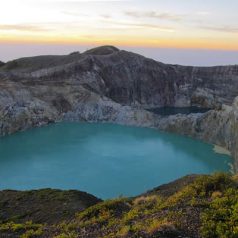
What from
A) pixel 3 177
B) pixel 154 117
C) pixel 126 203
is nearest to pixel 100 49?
pixel 154 117

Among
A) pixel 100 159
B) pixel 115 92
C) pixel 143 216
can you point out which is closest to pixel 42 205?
pixel 143 216

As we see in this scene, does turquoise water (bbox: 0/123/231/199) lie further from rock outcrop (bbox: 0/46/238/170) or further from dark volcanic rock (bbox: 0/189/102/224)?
dark volcanic rock (bbox: 0/189/102/224)

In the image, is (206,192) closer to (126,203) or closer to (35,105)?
(126,203)

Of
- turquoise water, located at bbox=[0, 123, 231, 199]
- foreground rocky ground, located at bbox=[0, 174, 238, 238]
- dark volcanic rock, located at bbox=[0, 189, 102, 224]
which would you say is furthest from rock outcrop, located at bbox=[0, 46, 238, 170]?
foreground rocky ground, located at bbox=[0, 174, 238, 238]

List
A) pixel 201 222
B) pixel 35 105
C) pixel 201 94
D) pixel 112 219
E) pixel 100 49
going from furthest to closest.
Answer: pixel 100 49 < pixel 201 94 < pixel 35 105 < pixel 112 219 < pixel 201 222

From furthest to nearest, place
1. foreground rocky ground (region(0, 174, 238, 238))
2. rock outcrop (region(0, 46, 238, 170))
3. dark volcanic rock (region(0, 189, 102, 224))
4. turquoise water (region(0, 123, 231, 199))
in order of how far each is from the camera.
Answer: rock outcrop (region(0, 46, 238, 170)), turquoise water (region(0, 123, 231, 199)), dark volcanic rock (region(0, 189, 102, 224)), foreground rocky ground (region(0, 174, 238, 238))

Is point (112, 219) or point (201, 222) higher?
point (201, 222)
